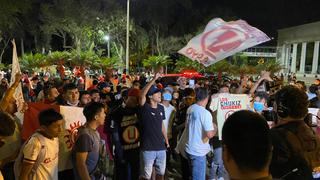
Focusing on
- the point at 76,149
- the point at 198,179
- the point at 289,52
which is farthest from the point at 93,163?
the point at 289,52

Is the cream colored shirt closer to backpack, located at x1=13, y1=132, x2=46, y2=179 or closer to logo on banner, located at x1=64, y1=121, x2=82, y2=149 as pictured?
backpack, located at x1=13, y1=132, x2=46, y2=179

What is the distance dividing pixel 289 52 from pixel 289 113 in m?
65.9

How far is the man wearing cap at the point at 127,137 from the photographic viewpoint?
19.0 ft

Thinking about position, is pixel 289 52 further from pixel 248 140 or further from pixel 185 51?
pixel 248 140

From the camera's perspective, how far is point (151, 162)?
587cm

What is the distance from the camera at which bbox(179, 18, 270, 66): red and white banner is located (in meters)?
6.55

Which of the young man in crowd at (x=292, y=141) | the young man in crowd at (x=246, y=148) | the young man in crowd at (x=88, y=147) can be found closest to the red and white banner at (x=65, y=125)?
the young man in crowd at (x=88, y=147)

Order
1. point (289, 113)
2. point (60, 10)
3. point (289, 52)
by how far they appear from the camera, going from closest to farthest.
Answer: point (289, 113) → point (60, 10) → point (289, 52)

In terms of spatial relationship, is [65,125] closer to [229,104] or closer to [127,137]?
[127,137]

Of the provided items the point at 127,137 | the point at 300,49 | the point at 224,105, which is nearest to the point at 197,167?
the point at 127,137

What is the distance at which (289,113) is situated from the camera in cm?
284

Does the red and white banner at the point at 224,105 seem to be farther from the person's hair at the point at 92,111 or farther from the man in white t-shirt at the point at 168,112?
Result: the person's hair at the point at 92,111

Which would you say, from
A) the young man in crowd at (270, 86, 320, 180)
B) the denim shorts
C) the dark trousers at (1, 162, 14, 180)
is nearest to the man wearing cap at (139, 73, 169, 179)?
the denim shorts

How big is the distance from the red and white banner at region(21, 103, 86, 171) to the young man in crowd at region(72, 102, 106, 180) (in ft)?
1.69
